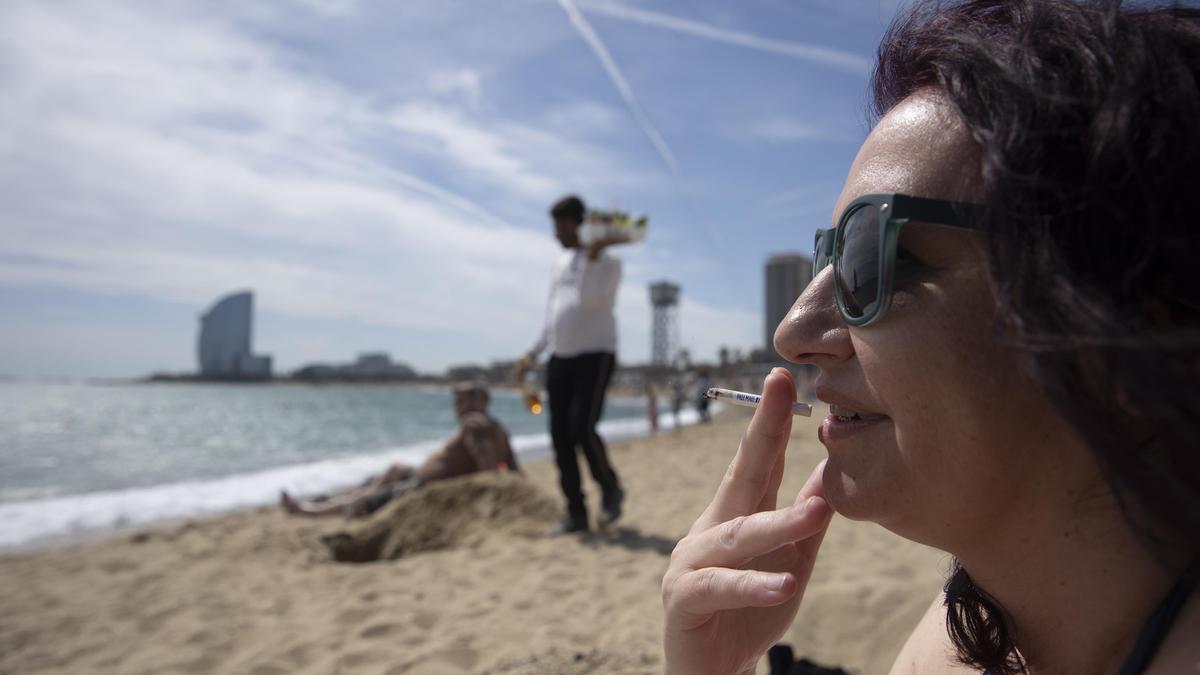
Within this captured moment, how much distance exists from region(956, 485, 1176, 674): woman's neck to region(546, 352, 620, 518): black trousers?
428 centimetres

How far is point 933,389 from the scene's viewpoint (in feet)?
2.43

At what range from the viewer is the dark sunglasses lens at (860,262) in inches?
31.8

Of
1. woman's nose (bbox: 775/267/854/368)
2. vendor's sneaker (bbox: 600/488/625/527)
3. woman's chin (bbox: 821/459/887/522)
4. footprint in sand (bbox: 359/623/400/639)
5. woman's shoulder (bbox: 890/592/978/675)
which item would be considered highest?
woman's nose (bbox: 775/267/854/368)

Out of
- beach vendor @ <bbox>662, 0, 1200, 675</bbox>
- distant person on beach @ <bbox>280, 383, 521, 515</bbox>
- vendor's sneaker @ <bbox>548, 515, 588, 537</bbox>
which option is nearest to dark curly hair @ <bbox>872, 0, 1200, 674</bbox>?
beach vendor @ <bbox>662, 0, 1200, 675</bbox>

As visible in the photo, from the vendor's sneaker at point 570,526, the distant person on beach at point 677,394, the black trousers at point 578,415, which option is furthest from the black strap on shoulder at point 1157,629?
the distant person on beach at point 677,394

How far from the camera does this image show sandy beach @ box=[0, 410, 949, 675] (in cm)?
291

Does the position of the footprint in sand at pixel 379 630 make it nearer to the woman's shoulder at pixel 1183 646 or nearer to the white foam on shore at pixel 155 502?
the woman's shoulder at pixel 1183 646

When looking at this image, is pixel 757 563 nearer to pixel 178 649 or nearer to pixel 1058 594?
pixel 1058 594

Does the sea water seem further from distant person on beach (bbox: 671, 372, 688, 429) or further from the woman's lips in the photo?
the woman's lips

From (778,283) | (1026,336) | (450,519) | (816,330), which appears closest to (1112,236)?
(1026,336)

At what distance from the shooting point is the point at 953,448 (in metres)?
0.74

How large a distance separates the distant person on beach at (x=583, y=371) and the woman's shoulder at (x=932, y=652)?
154 inches

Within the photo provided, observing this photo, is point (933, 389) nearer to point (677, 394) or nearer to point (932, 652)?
point (932, 652)

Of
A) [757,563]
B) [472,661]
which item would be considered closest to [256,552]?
[472,661]
